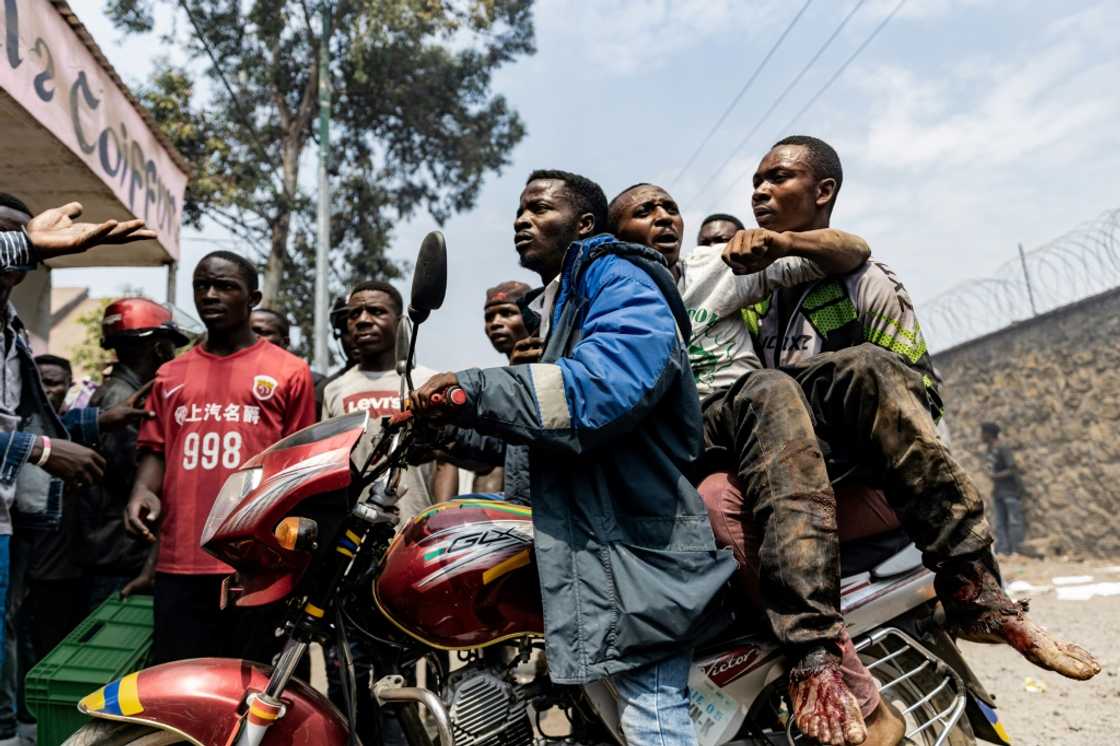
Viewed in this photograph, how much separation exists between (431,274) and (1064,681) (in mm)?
4554

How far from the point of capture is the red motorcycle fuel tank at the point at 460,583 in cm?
194

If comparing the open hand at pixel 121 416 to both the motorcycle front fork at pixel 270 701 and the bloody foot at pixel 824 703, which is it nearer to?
the motorcycle front fork at pixel 270 701

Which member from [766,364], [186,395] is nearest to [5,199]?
[186,395]

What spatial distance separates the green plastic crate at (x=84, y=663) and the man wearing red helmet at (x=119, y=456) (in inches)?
24.1

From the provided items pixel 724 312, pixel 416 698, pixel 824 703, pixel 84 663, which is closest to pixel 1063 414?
pixel 724 312

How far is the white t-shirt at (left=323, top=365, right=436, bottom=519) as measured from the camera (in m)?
3.81

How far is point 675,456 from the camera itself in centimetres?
202

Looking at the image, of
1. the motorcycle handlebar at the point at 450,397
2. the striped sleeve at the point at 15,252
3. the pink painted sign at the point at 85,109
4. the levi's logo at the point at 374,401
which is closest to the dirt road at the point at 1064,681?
the levi's logo at the point at 374,401

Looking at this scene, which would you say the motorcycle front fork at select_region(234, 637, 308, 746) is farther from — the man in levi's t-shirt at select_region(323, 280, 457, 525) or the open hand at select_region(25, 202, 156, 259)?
the man in levi's t-shirt at select_region(323, 280, 457, 525)

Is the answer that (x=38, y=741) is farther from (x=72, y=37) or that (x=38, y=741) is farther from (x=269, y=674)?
(x=72, y=37)

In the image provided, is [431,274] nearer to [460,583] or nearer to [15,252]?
[460,583]

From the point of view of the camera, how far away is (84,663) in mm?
2982

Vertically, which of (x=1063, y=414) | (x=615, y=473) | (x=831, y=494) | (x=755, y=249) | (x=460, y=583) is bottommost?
(x=460, y=583)

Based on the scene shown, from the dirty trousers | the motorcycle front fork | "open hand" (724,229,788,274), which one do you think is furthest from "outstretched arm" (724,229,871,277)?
the motorcycle front fork
